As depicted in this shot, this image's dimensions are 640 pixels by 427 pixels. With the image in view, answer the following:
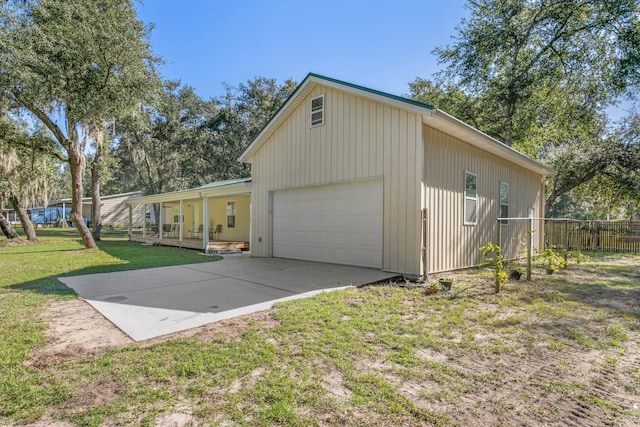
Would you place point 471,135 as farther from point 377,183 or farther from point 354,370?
point 354,370

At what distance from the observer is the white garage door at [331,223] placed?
790 cm

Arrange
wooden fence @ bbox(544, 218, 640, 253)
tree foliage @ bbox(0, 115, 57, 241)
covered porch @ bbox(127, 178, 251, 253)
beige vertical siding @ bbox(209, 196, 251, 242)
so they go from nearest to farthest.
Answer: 1. tree foliage @ bbox(0, 115, 57, 241)
2. covered porch @ bbox(127, 178, 251, 253)
3. wooden fence @ bbox(544, 218, 640, 253)
4. beige vertical siding @ bbox(209, 196, 251, 242)

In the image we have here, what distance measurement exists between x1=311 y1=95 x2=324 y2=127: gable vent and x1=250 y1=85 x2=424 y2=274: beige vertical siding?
0.52 ft

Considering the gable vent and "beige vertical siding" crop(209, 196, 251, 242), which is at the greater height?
the gable vent

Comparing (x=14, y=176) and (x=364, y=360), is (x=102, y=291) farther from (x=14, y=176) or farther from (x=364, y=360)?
(x=14, y=176)

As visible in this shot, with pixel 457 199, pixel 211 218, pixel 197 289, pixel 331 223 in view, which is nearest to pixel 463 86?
pixel 457 199

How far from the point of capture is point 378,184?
306 inches

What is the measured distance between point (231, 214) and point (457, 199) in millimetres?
10884

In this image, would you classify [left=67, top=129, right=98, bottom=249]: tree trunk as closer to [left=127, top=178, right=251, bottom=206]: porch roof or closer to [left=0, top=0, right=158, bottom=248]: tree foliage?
[left=0, top=0, right=158, bottom=248]: tree foliage

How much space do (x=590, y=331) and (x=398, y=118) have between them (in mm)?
4990

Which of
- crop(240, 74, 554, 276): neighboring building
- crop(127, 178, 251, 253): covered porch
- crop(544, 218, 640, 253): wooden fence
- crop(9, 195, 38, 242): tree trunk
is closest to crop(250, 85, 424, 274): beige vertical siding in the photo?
crop(240, 74, 554, 276): neighboring building

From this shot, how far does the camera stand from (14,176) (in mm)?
14359

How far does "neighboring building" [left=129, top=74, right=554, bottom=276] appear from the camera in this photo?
7.07 metres

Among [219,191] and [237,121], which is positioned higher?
[237,121]
